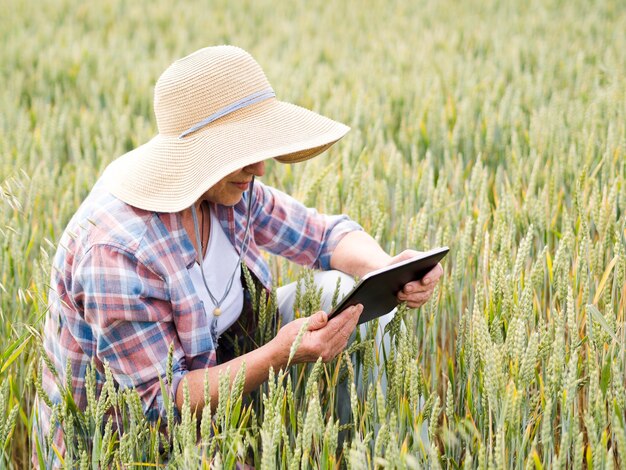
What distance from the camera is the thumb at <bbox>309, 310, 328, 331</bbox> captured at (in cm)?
145

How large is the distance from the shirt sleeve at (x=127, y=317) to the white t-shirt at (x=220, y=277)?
176 mm

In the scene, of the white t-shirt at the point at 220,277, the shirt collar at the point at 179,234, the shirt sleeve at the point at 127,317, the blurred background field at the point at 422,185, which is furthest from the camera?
the white t-shirt at the point at 220,277

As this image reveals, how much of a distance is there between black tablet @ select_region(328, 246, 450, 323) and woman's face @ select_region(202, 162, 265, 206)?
0.32 m

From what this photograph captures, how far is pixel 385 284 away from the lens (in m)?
1.53

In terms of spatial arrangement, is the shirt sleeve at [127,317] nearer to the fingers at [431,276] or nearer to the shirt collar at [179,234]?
the shirt collar at [179,234]

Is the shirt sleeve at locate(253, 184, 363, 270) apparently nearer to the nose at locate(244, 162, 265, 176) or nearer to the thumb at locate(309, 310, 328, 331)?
the nose at locate(244, 162, 265, 176)

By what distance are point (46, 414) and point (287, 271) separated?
794mm

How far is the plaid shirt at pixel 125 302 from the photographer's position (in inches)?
56.1

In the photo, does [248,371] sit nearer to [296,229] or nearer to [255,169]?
[255,169]

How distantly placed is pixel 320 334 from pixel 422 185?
3.43ft

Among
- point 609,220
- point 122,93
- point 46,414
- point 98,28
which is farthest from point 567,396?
point 98,28

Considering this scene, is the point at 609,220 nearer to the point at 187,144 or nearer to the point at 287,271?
the point at 287,271

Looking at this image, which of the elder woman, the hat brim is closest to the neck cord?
the elder woman

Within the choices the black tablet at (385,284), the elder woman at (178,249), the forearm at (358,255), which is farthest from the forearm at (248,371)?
the forearm at (358,255)
